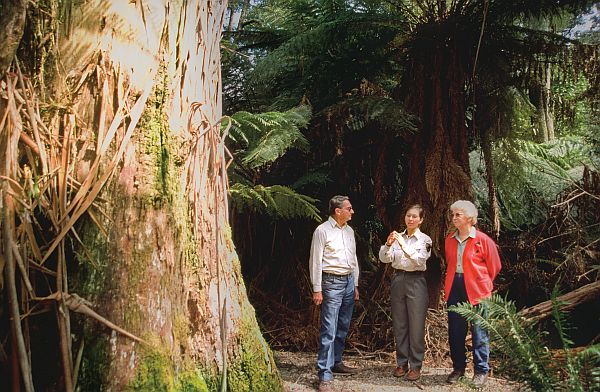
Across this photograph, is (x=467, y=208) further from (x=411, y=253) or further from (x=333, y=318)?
(x=333, y=318)

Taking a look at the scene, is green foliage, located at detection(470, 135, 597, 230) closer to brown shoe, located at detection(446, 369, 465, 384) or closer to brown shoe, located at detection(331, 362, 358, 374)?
brown shoe, located at detection(446, 369, 465, 384)

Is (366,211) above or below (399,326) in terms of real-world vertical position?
above

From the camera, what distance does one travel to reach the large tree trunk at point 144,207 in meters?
2.14

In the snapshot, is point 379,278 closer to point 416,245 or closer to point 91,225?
point 416,245

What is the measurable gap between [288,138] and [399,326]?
A: 1825 millimetres

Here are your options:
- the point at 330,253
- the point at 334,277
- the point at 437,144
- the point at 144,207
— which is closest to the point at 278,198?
the point at 330,253

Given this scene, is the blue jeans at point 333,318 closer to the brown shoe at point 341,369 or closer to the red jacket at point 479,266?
the brown shoe at point 341,369

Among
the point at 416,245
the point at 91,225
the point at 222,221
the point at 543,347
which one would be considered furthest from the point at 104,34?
the point at 416,245

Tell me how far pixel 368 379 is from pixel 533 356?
278cm

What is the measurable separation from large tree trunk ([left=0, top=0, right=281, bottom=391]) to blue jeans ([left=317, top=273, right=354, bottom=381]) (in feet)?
4.77

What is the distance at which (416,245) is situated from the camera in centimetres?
446

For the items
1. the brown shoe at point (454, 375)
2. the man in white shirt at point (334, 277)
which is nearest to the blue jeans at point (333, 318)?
the man in white shirt at point (334, 277)

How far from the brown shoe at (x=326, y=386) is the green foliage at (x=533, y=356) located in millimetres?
2194

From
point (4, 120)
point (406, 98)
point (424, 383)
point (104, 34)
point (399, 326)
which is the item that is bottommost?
point (424, 383)
